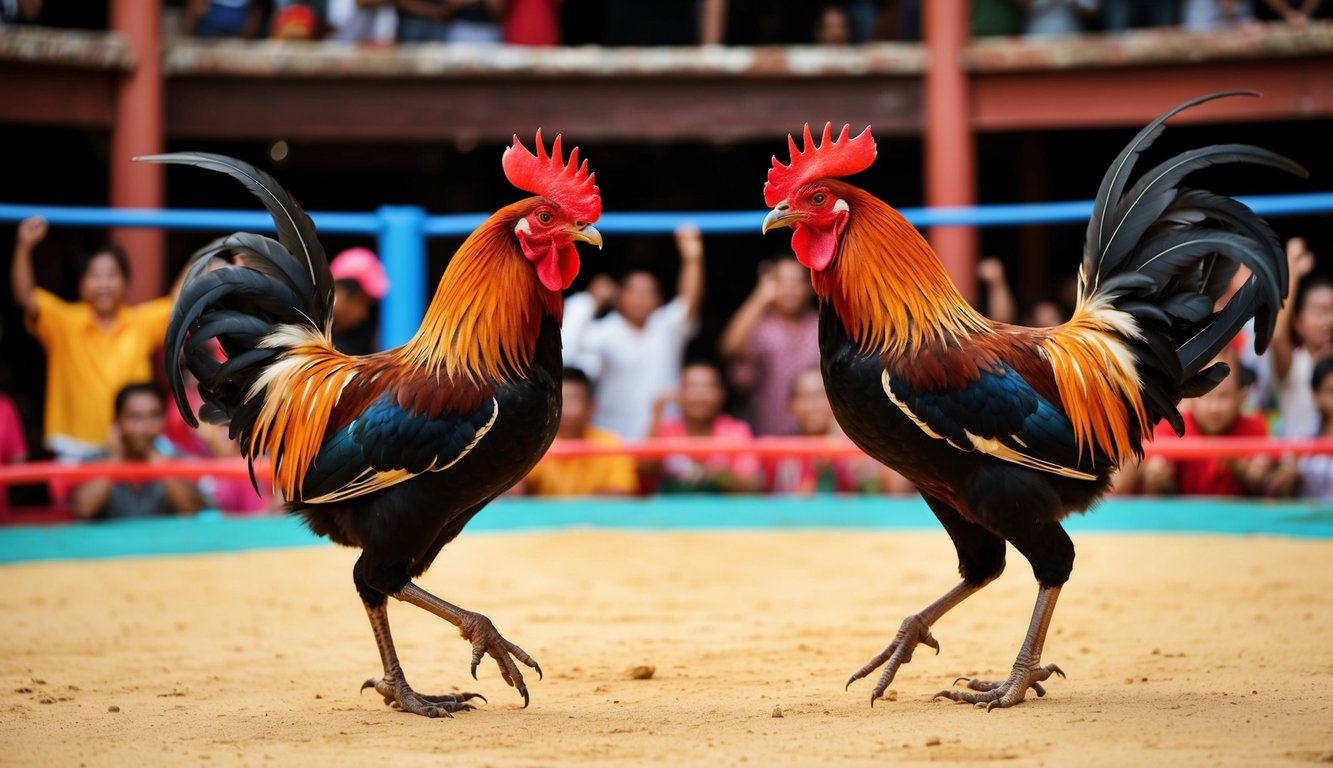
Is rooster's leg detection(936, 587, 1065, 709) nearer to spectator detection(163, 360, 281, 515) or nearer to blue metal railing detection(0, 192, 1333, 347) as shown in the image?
blue metal railing detection(0, 192, 1333, 347)

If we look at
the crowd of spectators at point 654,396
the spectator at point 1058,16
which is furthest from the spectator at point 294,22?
the spectator at point 1058,16

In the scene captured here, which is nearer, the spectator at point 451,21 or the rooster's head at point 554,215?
the rooster's head at point 554,215

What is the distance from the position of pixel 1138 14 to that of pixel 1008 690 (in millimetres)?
8616

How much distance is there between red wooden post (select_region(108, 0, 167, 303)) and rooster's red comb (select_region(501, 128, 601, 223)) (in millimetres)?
6497

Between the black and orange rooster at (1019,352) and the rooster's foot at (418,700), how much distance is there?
4.16 feet

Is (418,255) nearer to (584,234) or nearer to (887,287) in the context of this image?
(584,234)

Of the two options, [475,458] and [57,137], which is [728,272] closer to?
→ [57,137]

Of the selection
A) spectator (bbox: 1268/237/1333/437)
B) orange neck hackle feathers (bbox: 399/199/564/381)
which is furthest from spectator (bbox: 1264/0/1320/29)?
orange neck hackle feathers (bbox: 399/199/564/381)

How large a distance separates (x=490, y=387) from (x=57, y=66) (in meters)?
7.31

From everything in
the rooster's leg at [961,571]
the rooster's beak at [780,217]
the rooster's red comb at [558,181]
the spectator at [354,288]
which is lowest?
the rooster's leg at [961,571]

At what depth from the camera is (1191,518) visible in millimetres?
8492

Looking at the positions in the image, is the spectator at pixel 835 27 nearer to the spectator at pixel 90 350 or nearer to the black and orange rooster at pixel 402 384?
the spectator at pixel 90 350

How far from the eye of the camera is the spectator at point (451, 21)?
11984 mm

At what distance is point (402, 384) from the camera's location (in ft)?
16.1
